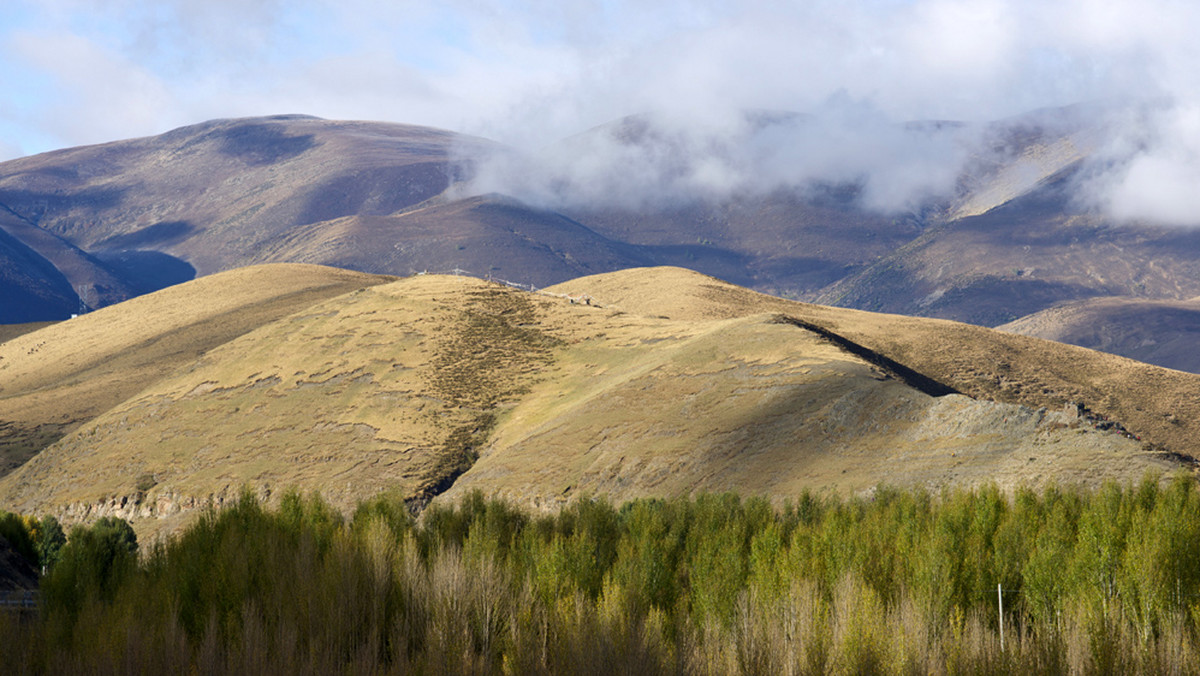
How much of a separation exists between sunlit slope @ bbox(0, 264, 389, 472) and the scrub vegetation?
67.0 metres

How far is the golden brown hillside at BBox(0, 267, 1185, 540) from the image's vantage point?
1650 inches

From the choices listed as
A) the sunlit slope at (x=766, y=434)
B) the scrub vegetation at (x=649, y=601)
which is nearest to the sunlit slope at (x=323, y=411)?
the sunlit slope at (x=766, y=434)

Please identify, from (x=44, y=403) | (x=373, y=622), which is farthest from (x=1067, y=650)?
(x=44, y=403)

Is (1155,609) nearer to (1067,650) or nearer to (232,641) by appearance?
(1067,650)

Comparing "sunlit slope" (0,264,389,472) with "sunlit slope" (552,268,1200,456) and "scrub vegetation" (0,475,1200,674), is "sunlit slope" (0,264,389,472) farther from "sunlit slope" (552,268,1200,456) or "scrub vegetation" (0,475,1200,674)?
"scrub vegetation" (0,475,1200,674)

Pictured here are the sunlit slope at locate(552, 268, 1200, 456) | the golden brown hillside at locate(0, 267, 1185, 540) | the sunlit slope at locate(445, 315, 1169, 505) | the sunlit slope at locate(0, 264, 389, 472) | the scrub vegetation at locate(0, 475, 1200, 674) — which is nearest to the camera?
the scrub vegetation at locate(0, 475, 1200, 674)

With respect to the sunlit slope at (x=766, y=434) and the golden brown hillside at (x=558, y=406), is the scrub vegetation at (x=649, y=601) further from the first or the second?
the sunlit slope at (x=766, y=434)

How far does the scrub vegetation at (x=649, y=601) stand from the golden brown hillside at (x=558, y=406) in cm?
1657

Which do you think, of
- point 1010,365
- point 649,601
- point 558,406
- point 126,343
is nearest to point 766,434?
point 558,406

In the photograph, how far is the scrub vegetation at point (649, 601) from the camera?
39.6 ft

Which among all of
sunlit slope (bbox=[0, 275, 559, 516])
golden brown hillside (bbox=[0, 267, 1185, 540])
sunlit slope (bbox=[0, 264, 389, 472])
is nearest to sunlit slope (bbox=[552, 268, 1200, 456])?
golden brown hillside (bbox=[0, 267, 1185, 540])

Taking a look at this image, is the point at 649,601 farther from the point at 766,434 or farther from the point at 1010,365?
the point at 1010,365

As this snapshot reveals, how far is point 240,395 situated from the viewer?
7294 centimetres

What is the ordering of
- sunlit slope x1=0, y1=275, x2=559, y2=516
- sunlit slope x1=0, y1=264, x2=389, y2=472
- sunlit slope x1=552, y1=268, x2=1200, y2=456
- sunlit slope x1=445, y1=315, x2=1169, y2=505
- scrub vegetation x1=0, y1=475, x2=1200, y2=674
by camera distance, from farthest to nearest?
sunlit slope x1=0, y1=264, x2=389, y2=472 → sunlit slope x1=552, y1=268, x2=1200, y2=456 → sunlit slope x1=0, y1=275, x2=559, y2=516 → sunlit slope x1=445, y1=315, x2=1169, y2=505 → scrub vegetation x1=0, y1=475, x2=1200, y2=674
